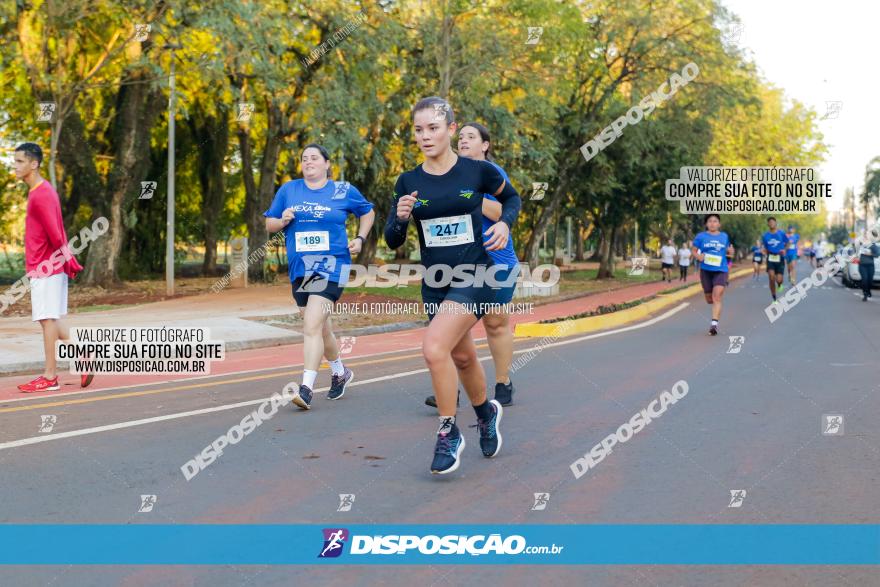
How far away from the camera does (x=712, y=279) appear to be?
14867mm

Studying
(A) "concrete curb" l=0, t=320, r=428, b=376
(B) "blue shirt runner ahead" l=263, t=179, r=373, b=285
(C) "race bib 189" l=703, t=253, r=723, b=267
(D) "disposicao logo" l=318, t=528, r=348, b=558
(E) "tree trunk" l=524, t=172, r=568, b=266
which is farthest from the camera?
(E) "tree trunk" l=524, t=172, r=568, b=266

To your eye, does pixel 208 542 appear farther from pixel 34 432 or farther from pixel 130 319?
pixel 130 319

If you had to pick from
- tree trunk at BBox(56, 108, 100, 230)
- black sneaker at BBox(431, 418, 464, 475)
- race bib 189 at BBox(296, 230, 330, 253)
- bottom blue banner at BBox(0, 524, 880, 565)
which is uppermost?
tree trunk at BBox(56, 108, 100, 230)

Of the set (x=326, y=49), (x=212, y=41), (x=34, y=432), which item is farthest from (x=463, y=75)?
(x=34, y=432)

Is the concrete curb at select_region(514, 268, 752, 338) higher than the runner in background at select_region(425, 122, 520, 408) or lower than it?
lower

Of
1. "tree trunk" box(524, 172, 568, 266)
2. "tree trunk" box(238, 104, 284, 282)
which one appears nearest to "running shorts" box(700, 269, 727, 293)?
"tree trunk" box(238, 104, 284, 282)

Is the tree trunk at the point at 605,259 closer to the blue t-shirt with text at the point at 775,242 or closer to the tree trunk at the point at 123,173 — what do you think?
the blue t-shirt with text at the point at 775,242

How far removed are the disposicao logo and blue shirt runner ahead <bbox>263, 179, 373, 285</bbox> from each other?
12.3ft

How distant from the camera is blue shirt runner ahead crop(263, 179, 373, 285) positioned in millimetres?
7770

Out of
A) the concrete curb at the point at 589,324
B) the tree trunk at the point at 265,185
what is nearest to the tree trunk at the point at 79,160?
the tree trunk at the point at 265,185

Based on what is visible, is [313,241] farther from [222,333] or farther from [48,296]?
[222,333]

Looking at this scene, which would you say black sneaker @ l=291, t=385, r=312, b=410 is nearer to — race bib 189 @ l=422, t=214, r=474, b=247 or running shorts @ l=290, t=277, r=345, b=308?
running shorts @ l=290, t=277, r=345, b=308

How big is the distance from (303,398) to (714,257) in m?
9.24

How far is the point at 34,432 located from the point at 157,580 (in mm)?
3252
